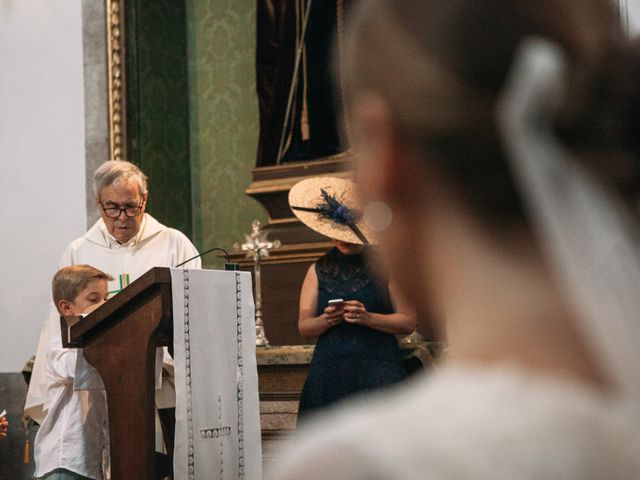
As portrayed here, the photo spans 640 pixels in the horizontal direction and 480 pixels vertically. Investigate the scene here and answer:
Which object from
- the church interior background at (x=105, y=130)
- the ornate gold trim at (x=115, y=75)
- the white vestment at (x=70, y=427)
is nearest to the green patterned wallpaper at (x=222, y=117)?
the church interior background at (x=105, y=130)

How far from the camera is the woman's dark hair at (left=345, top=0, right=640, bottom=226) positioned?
30.2 inches

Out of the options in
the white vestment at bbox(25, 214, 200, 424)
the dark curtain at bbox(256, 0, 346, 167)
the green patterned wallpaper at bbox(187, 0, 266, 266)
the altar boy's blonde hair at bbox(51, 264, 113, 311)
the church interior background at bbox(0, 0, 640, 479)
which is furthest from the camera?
the green patterned wallpaper at bbox(187, 0, 266, 266)

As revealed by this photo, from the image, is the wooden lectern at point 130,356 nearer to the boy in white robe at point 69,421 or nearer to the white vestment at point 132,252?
the boy in white robe at point 69,421

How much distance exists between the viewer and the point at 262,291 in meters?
7.91

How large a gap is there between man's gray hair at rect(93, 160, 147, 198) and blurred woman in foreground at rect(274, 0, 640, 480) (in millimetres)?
4598

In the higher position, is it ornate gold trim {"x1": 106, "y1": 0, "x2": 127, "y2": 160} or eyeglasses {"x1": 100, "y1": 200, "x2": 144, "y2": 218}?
ornate gold trim {"x1": 106, "y1": 0, "x2": 127, "y2": 160}

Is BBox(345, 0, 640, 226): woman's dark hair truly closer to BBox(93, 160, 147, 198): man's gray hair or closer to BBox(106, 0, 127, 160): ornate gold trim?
BBox(93, 160, 147, 198): man's gray hair

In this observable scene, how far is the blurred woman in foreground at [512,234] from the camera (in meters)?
0.73

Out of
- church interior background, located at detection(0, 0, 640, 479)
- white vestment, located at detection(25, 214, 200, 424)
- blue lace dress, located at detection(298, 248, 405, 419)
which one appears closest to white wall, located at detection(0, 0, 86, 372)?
church interior background, located at detection(0, 0, 640, 479)

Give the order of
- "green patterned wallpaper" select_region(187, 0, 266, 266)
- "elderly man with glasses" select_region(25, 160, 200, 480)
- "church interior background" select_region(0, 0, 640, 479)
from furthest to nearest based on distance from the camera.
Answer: "green patterned wallpaper" select_region(187, 0, 266, 266) < "church interior background" select_region(0, 0, 640, 479) < "elderly man with glasses" select_region(25, 160, 200, 480)

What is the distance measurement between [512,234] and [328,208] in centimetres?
484

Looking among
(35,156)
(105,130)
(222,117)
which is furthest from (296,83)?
(35,156)

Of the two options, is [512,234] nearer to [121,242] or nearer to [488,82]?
[488,82]

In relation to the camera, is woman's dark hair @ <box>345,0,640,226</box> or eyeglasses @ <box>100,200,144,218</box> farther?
eyeglasses @ <box>100,200,144,218</box>
